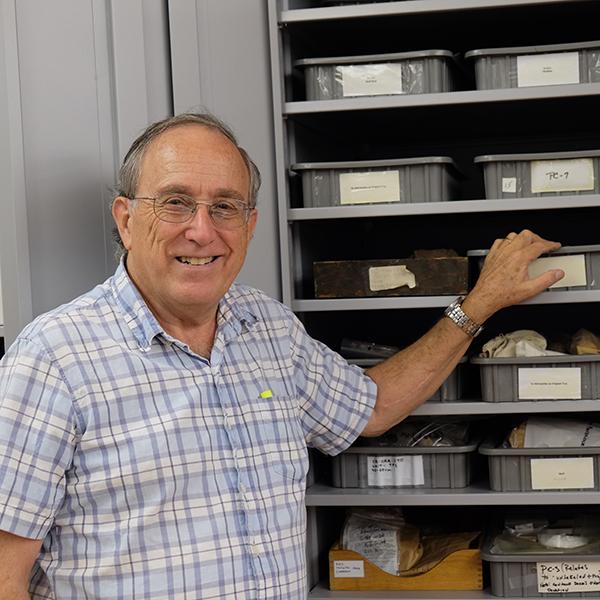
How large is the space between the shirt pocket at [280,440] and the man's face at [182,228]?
210mm

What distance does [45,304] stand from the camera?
166 centimetres

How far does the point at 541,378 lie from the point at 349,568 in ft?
1.84

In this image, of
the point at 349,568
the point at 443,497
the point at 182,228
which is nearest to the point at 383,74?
the point at 182,228

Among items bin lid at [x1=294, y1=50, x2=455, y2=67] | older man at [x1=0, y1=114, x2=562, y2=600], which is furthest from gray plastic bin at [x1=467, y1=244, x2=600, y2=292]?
older man at [x1=0, y1=114, x2=562, y2=600]

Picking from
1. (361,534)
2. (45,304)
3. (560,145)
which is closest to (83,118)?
(45,304)

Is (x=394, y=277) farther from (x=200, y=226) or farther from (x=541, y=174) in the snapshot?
(x=200, y=226)

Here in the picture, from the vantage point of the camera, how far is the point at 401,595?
2072 mm

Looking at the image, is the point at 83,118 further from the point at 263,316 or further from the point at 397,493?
the point at 397,493

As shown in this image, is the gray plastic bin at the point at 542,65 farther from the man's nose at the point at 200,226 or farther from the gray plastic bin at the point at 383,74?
the man's nose at the point at 200,226

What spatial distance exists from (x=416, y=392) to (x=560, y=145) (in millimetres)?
846

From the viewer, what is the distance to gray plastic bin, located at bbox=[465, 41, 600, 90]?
1942 millimetres

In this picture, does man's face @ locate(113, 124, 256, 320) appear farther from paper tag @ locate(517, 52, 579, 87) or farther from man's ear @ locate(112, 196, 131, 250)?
paper tag @ locate(517, 52, 579, 87)

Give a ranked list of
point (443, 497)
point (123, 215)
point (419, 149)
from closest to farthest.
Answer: point (123, 215) → point (443, 497) → point (419, 149)

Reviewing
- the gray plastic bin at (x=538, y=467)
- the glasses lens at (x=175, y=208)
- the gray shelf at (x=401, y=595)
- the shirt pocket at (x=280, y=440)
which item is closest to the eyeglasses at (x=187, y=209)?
the glasses lens at (x=175, y=208)
